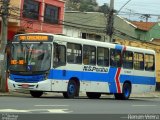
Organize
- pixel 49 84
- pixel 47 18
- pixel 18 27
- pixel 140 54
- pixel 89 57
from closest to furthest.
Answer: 1. pixel 49 84
2. pixel 89 57
3. pixel 140 54
4. pixel 18 27
5. pixel 47 18

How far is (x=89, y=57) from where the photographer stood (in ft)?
88.4

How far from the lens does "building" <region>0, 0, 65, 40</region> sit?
124 feet

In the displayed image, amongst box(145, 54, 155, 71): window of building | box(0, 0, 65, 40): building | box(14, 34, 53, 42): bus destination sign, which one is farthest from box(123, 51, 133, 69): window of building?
box(0, 0, 65, 40): building

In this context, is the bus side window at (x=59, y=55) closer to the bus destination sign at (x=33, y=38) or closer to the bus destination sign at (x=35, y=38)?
the bus destination sign at (x=35, y=38)

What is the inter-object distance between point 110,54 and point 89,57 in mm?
2059

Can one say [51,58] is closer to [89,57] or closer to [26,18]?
[89,57]

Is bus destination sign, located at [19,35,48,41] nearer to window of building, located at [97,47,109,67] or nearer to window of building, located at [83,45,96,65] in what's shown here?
A: window of building, located at [83,45,96,65]

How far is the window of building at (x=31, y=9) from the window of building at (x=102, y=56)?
41.9ft

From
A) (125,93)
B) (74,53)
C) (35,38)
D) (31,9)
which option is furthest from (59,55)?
(31,9)

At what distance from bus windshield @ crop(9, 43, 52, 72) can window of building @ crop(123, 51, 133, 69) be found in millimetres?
6886

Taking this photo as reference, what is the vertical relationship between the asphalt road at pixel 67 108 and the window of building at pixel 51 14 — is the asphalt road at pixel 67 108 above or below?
below

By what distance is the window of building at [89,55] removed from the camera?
1046 inches

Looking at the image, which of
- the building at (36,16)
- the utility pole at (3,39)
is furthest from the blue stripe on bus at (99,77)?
the building at (36,16)

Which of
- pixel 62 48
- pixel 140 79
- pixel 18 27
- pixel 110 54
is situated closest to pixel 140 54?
pixel 140 79
